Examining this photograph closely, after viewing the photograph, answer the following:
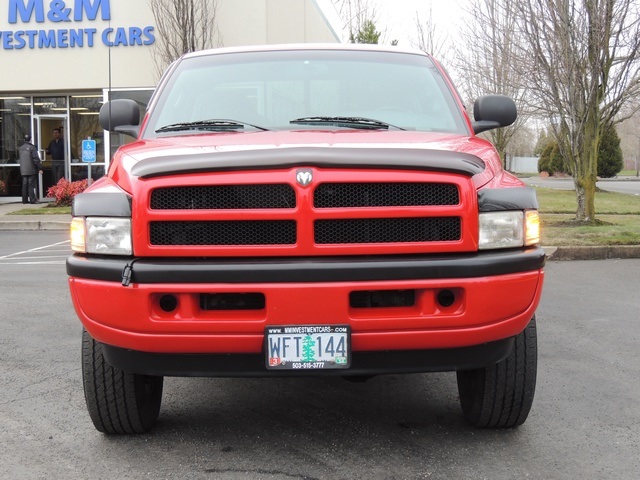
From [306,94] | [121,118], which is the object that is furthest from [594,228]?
[121,118]

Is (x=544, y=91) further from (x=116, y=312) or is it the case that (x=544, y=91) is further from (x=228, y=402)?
(x=116, y=312)

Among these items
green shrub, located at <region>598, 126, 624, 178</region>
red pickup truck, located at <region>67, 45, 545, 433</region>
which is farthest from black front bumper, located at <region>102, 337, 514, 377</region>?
green shrub, located at <region>598, 126, 624, 178</region>

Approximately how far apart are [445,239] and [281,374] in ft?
2.75

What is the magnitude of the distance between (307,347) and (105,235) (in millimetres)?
921

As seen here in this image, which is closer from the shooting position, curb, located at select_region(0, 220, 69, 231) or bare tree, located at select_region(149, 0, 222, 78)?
curb, located at select_region(0, 220, 69, 231)

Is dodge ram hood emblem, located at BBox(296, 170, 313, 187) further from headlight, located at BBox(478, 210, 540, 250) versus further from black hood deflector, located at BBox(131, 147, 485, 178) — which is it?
headlight, located at BBox(478, 210, 540, 250)

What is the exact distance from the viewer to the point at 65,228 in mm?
15438

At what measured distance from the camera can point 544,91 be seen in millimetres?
13016

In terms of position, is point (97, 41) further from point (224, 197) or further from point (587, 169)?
point (224, 197)

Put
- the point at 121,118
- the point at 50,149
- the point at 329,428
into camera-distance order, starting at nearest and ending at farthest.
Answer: the point at 329,428 → the point at 121,118 → the point at 50,149

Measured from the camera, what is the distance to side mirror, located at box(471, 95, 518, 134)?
4.36 metres

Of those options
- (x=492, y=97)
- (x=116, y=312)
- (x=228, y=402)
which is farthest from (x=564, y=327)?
(x=116, y=312)

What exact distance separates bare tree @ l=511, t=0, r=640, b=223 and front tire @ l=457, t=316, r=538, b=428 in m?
9.88

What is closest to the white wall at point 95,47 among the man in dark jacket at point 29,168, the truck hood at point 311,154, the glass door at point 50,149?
the glass door at point 50,149
